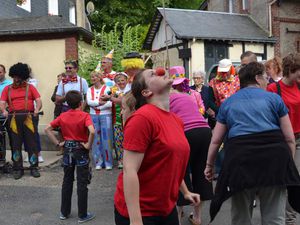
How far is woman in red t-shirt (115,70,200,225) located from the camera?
2.63 meters

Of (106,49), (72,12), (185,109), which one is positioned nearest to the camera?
(185,109)

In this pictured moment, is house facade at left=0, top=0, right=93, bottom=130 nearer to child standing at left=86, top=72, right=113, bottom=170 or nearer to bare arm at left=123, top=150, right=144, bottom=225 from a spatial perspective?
child standing at left=86, top=72, right=113, bottom=170

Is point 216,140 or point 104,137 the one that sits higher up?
point 216,140

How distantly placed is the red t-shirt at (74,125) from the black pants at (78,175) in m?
0.16

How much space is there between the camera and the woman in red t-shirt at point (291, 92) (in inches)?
183

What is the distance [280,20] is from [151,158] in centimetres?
2337

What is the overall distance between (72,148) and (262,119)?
2.73 meters

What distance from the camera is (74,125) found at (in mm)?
5613

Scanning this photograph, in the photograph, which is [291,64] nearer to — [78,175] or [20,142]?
[78,175]

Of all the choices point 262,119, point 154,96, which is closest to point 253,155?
point 262,119

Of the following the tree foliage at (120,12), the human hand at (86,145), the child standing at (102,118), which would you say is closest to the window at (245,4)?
the tree foliage at (120,12)

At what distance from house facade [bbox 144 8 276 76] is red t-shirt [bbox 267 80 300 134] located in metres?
16.2

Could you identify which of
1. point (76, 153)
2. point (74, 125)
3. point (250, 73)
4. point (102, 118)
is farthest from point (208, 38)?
point (250, 73)

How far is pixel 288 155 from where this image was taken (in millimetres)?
3596
